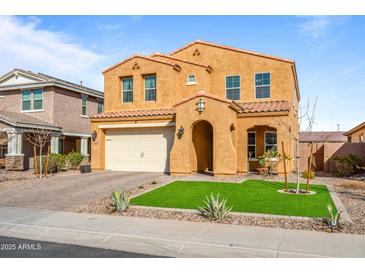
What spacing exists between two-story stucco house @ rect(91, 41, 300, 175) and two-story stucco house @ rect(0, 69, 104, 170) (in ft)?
17.0

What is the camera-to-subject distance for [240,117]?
61.1 feet

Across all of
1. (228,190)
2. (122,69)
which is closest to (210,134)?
(122,69)

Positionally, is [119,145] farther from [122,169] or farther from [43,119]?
[43,119]

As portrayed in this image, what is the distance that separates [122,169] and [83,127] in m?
8.78

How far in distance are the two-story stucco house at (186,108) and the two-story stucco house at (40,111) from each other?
518 cm

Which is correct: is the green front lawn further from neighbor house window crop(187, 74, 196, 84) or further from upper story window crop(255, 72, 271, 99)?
neighbor house window crop(187, 74, 196, 84)

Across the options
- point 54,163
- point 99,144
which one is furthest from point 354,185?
point 54,163

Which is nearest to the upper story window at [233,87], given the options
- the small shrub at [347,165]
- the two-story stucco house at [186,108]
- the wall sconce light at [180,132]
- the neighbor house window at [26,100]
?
the two-story stucco house at [186,108]

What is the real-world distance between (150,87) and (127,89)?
5.60 feet

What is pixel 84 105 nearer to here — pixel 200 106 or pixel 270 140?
pixel 200 106

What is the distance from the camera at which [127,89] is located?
21.7 metres

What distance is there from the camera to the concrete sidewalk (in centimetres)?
611

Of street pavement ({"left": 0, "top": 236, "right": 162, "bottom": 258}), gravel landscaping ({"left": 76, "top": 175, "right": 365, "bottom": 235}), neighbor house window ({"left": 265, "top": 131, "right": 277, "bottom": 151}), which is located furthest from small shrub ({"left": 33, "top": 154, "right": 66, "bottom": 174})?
street pavement ({"left": 0, "top": 236, "right": 162, "bottom": 258})

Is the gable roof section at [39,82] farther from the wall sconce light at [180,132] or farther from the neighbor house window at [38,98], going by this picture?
the wall sconce light at [180,132]
